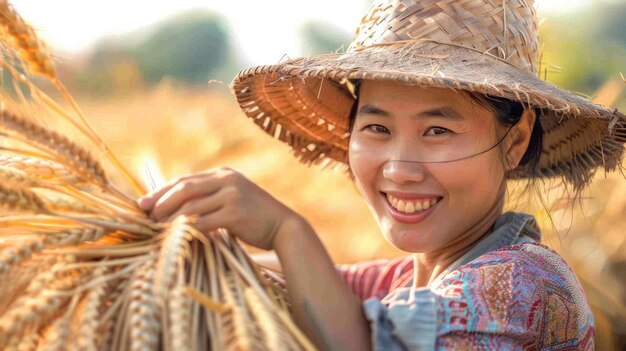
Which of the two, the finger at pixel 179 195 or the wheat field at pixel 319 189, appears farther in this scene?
the wheat field at pixel 319 189

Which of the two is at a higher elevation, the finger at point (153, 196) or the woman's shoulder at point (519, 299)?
the finger at point (153, 196)

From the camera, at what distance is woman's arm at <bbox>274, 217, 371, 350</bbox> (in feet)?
4.76

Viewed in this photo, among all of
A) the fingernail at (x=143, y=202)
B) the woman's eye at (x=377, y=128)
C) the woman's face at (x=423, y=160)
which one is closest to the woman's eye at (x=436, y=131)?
the woman's face at (x=423, y=160)

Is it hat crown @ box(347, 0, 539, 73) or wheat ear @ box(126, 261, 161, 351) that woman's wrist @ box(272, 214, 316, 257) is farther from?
hat crown @ box(347, 0, 539, 73)

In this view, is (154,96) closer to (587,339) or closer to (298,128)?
(298,128)

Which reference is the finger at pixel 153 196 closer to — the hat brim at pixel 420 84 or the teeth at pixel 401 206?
the hat brim at pixel 420 84

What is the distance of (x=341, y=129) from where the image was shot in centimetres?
233

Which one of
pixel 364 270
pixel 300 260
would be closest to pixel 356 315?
pixel 300 260

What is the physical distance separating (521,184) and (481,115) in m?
0.80

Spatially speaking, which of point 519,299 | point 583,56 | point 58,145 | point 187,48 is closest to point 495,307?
point 519,299

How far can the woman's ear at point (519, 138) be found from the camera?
6.32 ft

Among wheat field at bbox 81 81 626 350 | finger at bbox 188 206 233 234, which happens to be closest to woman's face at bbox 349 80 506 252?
finger at bbox 188 206 233 234

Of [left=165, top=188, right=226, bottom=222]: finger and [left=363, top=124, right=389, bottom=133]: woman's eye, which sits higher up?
[left=363, top=124, right=389, bottom=133]: woman's eye

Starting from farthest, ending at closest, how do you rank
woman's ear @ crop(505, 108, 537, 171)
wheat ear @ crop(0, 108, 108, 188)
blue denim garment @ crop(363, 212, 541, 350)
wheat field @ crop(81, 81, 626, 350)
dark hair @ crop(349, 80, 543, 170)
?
wheat field @ crop(81, 81, 626, 350)
woman's ear @ crop(505, 108, 537, 171)
dark hair @ crop(349, 80, 543, 170)
blue denim garment @ crop(363, 212, 541, 350)
wheat ear @ crop(0, 108, 108, 188)
